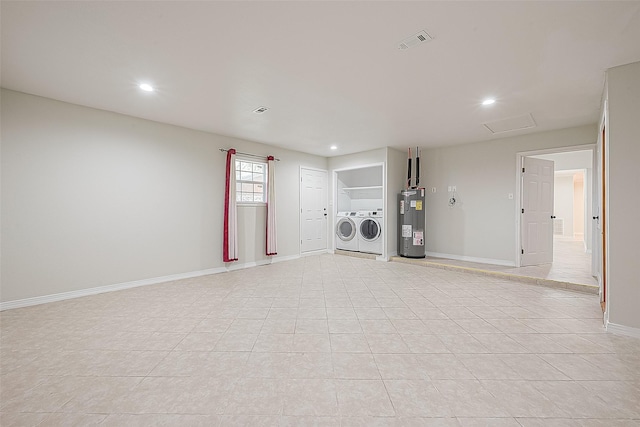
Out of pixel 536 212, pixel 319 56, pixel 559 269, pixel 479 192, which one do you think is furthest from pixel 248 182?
pixel 559 269

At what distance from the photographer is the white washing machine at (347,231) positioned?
6.21 meters

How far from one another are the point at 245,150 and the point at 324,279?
2.83 metres

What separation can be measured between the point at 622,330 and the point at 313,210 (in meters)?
5.02

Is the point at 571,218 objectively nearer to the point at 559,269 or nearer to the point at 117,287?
the point at 559,269

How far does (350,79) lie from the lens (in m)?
2.69

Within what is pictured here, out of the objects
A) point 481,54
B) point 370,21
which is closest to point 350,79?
point 370,21

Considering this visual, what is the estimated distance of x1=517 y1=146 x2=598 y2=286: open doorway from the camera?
429 cm

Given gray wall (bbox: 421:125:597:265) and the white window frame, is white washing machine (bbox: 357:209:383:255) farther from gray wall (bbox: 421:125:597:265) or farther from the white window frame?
the white window frame

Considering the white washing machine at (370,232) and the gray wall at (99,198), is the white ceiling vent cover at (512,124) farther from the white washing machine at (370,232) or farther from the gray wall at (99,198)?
the gray wall at (99,198)

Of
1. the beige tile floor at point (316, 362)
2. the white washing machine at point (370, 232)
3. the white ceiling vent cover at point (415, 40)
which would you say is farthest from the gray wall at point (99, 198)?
the white ceiling vent cover at point (415, 40)

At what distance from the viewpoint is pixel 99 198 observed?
3492 mm

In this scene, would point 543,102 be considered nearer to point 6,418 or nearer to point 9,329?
point 6,418

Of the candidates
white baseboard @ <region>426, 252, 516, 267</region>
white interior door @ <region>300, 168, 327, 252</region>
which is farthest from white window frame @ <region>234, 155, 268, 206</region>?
white baseboard @ <region>426, 252, 516, 267</region>

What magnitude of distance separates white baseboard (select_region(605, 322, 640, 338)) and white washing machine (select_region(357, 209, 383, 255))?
3.64 m
